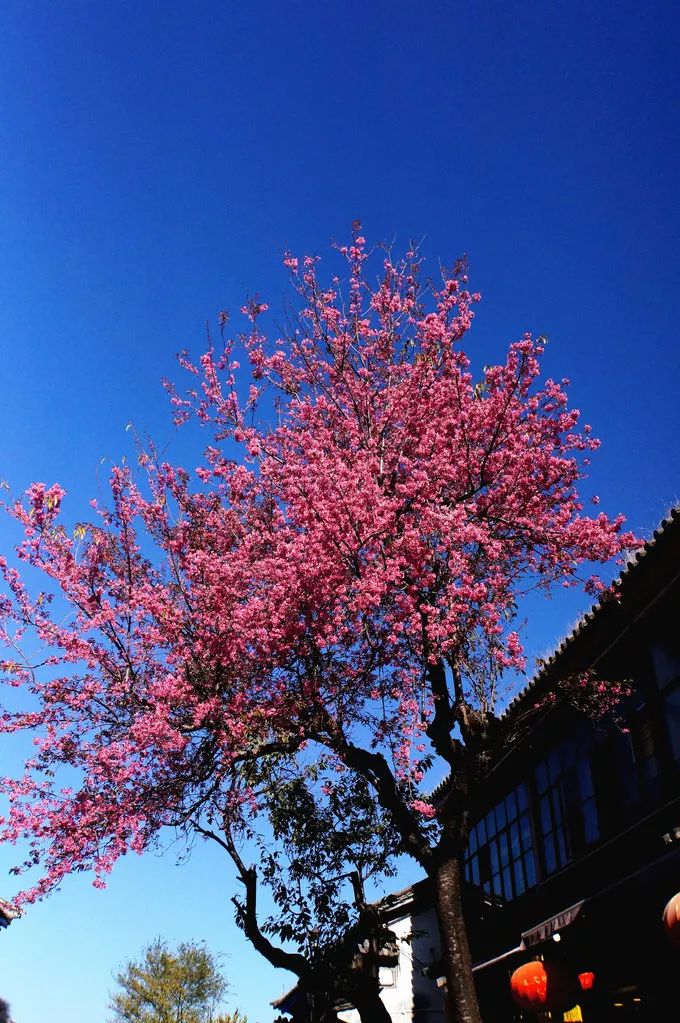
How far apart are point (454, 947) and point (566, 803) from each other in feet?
15.7

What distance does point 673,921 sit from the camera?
7.66m

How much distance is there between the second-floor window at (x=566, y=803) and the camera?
12750 mm

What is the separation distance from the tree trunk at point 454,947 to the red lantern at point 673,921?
2.53 metres

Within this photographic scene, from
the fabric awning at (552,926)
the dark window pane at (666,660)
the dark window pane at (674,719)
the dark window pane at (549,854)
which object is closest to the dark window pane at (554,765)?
the dark window pane at (549,854)

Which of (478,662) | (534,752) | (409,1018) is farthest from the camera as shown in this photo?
(409,1018)

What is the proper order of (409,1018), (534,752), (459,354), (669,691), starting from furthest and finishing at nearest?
(409,1018) < (534,752) < (459,354) < (669,691)

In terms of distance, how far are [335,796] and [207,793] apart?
95.7 inches

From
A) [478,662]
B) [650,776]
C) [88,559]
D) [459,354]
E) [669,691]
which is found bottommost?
[650,776]

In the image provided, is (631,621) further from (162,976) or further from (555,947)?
(162,976)

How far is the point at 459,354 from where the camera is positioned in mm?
13164

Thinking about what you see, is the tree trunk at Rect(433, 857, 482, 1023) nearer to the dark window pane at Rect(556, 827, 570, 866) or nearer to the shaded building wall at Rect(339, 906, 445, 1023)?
the dark window pane at Rect(556, 827, 570, 866)

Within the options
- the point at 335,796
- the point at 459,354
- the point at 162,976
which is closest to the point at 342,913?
the point at 335,796

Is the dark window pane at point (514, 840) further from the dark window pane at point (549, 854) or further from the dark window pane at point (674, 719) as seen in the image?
the dark window pane at point (674, 719)

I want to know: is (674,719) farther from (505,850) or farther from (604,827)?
(505,850)
